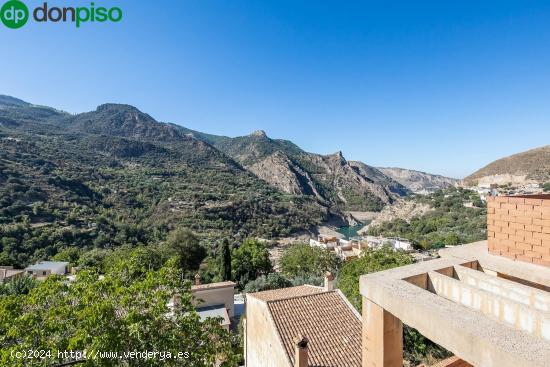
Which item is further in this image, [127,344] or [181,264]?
[181,264]

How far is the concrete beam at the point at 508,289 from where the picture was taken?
252 centimetres

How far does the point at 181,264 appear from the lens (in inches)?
1412

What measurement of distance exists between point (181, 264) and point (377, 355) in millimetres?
36366

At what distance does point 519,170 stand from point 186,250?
89.3 metres

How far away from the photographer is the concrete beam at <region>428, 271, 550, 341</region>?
7.15 feet

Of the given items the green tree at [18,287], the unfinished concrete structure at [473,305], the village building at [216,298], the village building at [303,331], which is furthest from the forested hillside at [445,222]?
the unfinished concrete structure at [473,305]

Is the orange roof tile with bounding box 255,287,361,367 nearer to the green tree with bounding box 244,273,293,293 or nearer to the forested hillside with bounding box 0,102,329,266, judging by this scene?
the green tree with bounding box 244,273,293,293

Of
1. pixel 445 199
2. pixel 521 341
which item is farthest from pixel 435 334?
pixel 445 199

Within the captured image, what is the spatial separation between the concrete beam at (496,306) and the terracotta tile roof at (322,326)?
22.5 feet

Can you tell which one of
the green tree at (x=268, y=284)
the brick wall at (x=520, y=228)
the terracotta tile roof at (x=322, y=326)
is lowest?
the green tree at (x=268, y=284)

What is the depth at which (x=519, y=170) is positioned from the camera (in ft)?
263

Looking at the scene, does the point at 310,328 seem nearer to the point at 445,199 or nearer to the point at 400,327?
the point at 400,327

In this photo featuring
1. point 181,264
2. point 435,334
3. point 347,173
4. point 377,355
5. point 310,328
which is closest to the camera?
point 435,334

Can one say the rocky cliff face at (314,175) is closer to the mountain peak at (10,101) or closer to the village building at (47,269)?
the village building at (47,269)
